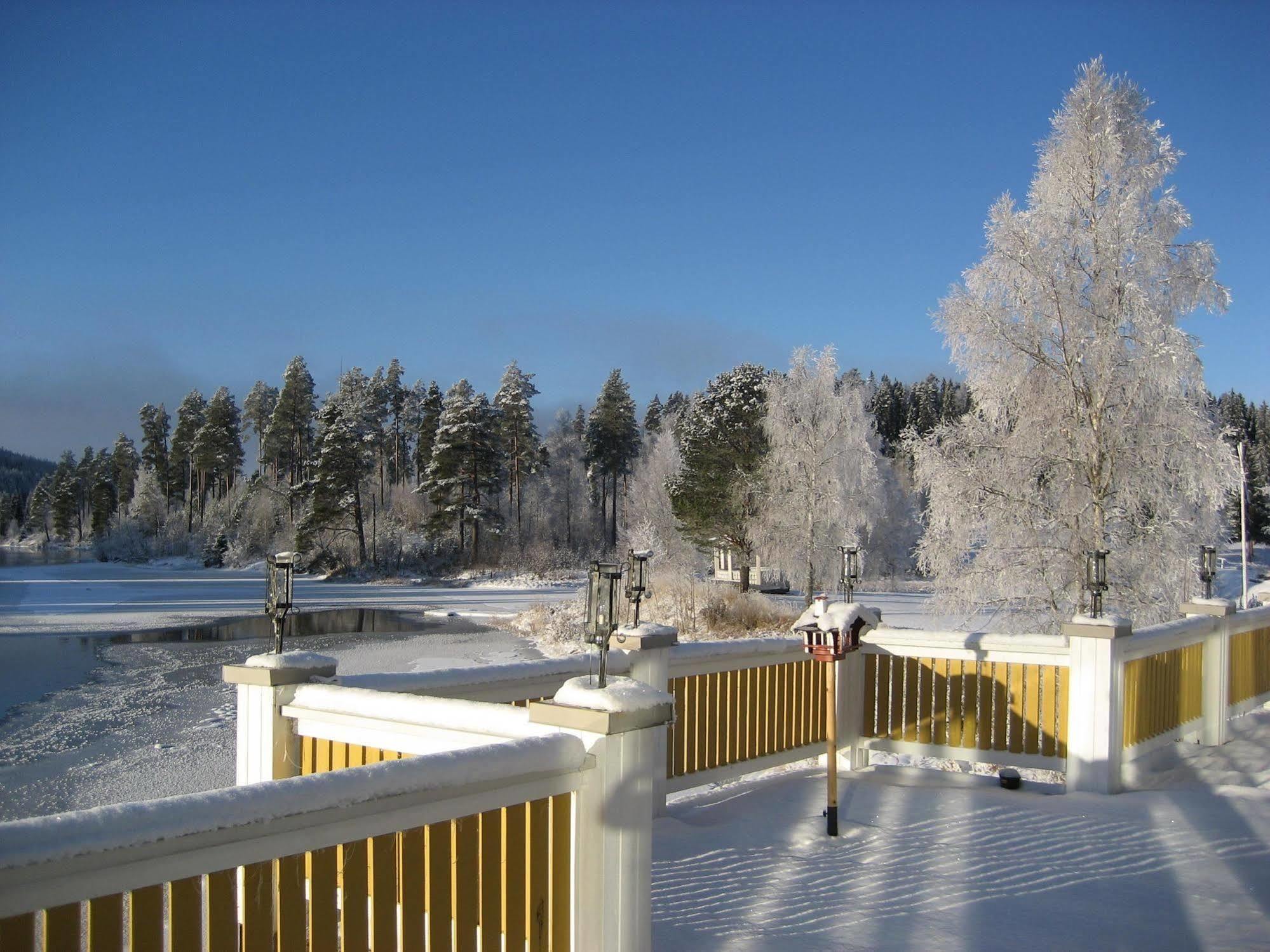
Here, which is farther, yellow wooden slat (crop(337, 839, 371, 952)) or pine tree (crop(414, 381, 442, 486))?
pine tree (crop(414, 381, 442, 486))

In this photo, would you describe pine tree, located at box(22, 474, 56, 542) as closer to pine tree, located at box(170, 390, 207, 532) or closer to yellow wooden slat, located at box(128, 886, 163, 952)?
pine tree, located at box(170, 390, 207, 532)

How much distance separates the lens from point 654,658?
5.39 m

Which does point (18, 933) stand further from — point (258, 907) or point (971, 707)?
point (971, 707)

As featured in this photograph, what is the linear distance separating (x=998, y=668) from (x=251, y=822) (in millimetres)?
5678

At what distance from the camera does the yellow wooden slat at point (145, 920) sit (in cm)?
173

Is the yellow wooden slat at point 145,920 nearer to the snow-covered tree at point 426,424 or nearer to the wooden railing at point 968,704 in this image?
the wooden railing at point 968,704

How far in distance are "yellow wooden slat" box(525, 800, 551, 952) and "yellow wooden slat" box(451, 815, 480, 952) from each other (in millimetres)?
165

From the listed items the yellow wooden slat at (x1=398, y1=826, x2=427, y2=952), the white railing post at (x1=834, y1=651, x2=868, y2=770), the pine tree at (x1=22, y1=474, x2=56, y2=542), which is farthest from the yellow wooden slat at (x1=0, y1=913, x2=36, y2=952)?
the pine tree at (x1=22, y1=474, x2=56, y2=542)

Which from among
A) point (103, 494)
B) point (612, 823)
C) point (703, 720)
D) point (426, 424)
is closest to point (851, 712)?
point (703, 720)

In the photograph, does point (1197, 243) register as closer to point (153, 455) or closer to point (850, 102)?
point (850, 102)

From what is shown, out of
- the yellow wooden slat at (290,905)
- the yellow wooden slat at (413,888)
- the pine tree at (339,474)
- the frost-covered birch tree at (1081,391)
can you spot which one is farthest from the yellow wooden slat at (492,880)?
the pine tree at (339,474)

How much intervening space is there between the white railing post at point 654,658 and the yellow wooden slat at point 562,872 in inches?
104

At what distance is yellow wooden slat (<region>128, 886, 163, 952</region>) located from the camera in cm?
173

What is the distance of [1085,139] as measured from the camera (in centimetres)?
1193
